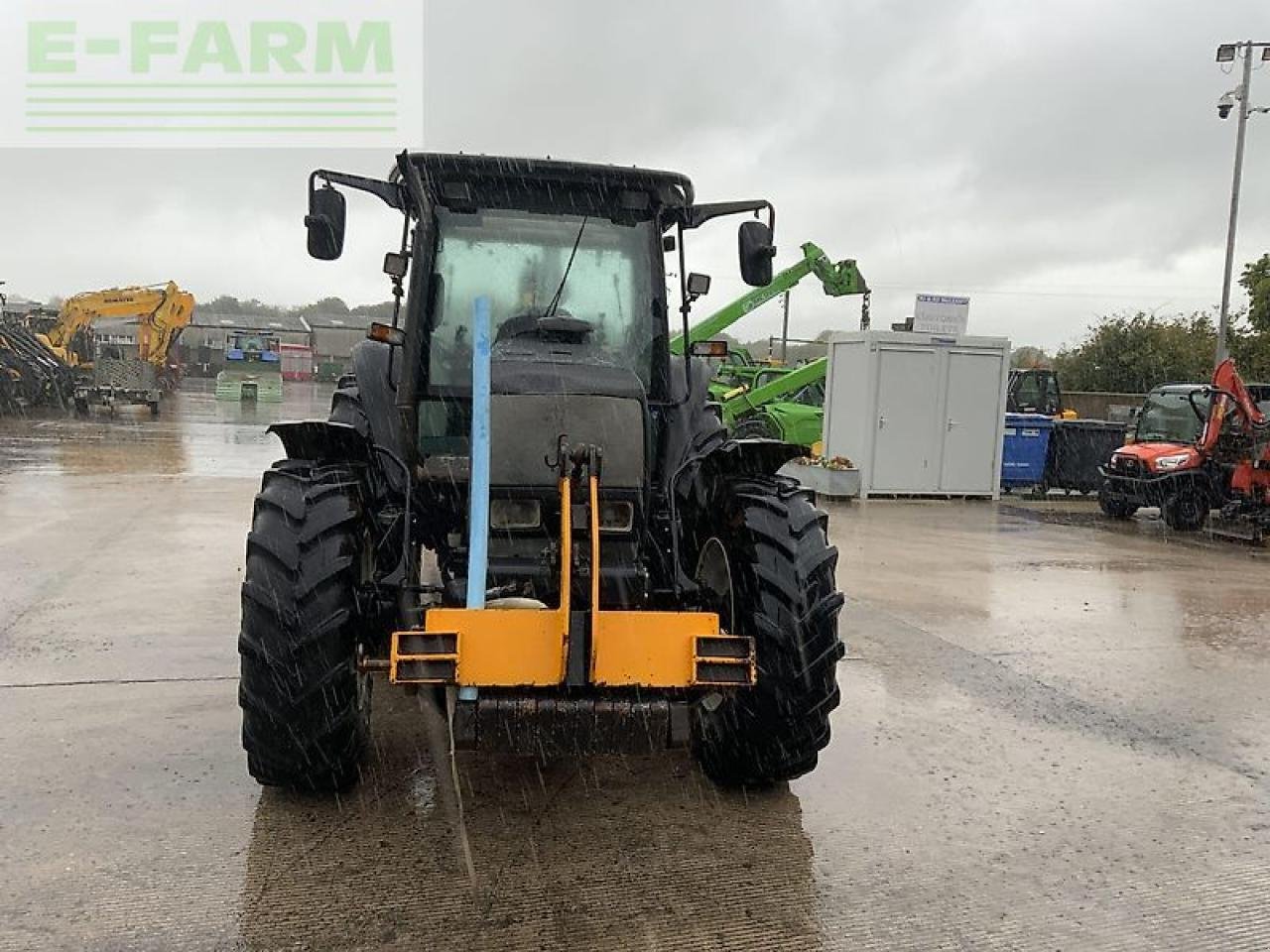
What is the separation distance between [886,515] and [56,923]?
11.1 metres

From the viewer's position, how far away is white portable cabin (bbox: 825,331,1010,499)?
47.5 ft

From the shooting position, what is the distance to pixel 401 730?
4523 mm

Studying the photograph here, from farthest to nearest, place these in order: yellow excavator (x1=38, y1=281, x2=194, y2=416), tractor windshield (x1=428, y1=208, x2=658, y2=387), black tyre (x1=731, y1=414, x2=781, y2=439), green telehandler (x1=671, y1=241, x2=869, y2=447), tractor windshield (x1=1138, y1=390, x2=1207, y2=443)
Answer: yellow excavator (x1=38, y1=281, x2=194, y2=416) → green telehandler (x1=671, y1=241, x2=869, y2=447) → black tyre (x1=731, y1=414, x2=781, y2=439) → tractor windshield (x1=1138, y1=390, x2=1207, y2=443) → tractor windshield (x1=428, y1=208, x2=658, y2=387)

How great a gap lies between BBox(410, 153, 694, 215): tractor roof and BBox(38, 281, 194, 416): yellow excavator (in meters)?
23.2

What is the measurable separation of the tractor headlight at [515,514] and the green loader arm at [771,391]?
14.2m

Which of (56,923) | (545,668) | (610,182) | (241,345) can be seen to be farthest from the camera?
(241,345)

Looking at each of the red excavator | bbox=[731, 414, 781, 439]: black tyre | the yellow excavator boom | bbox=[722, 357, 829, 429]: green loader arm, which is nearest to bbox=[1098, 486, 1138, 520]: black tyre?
the red excavator

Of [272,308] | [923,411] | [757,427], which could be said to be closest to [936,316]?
[923,411]

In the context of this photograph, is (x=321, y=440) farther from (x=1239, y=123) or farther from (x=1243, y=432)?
(x=1239, y=123)

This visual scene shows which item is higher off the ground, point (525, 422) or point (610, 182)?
point (610, 182)

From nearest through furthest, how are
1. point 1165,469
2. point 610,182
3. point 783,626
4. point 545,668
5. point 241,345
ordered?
point 545,668 < point 783,626 < point 610,182 < point 1165,469 < point 241,345

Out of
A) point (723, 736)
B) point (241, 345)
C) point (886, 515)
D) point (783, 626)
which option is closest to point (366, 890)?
point (723, 736)

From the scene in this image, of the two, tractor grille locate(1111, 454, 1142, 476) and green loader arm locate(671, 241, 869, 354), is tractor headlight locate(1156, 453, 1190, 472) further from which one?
green loader arm locate(671, 241, 869, 354)

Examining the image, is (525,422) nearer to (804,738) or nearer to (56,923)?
(804,738)
